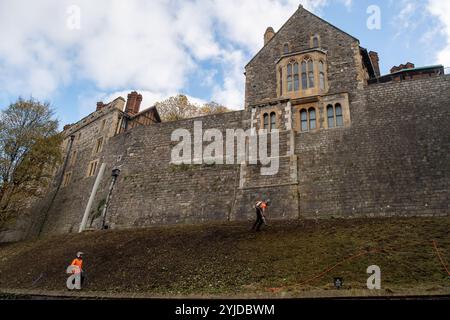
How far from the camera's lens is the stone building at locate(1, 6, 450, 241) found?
1800 cm

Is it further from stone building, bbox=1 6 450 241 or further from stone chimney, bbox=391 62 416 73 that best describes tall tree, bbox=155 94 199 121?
stone chimney, bbox=391 62 416 73

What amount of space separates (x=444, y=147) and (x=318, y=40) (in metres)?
10.9

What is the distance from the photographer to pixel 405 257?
11.4 metres

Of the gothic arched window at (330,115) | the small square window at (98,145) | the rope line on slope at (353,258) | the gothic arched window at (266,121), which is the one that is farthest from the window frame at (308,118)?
the small square window at (98,145)

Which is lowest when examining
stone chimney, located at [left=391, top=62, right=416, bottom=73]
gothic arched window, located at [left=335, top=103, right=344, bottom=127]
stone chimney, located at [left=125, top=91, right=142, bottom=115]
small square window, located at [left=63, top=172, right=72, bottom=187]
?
small square window, located at [left=63, top=172, right=72, bottom=187]

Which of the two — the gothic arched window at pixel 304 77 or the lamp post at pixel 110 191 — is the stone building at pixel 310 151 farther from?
the lamp post at pixel 110 191

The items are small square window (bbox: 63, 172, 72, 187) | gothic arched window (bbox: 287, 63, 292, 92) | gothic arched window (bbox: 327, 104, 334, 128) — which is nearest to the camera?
gothic arched window (bbox: 327, 104, 334, 128)

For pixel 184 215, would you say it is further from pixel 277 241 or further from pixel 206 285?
pixel 206 285

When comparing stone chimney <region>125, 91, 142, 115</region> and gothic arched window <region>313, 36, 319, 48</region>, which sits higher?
gothic arched window <region>313, 36, 319, 48</region>

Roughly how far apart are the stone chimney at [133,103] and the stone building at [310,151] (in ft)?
15.7

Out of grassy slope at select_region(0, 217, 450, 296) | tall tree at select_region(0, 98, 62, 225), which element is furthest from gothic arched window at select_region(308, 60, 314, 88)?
tall tree at select_region(0, 98, 62, 225)

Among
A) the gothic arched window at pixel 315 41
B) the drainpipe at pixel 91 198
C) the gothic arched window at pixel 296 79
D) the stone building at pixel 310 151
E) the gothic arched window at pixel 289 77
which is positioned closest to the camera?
the stone building at pixel 310 151

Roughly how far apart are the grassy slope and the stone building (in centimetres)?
236

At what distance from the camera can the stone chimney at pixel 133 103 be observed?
33.2m
